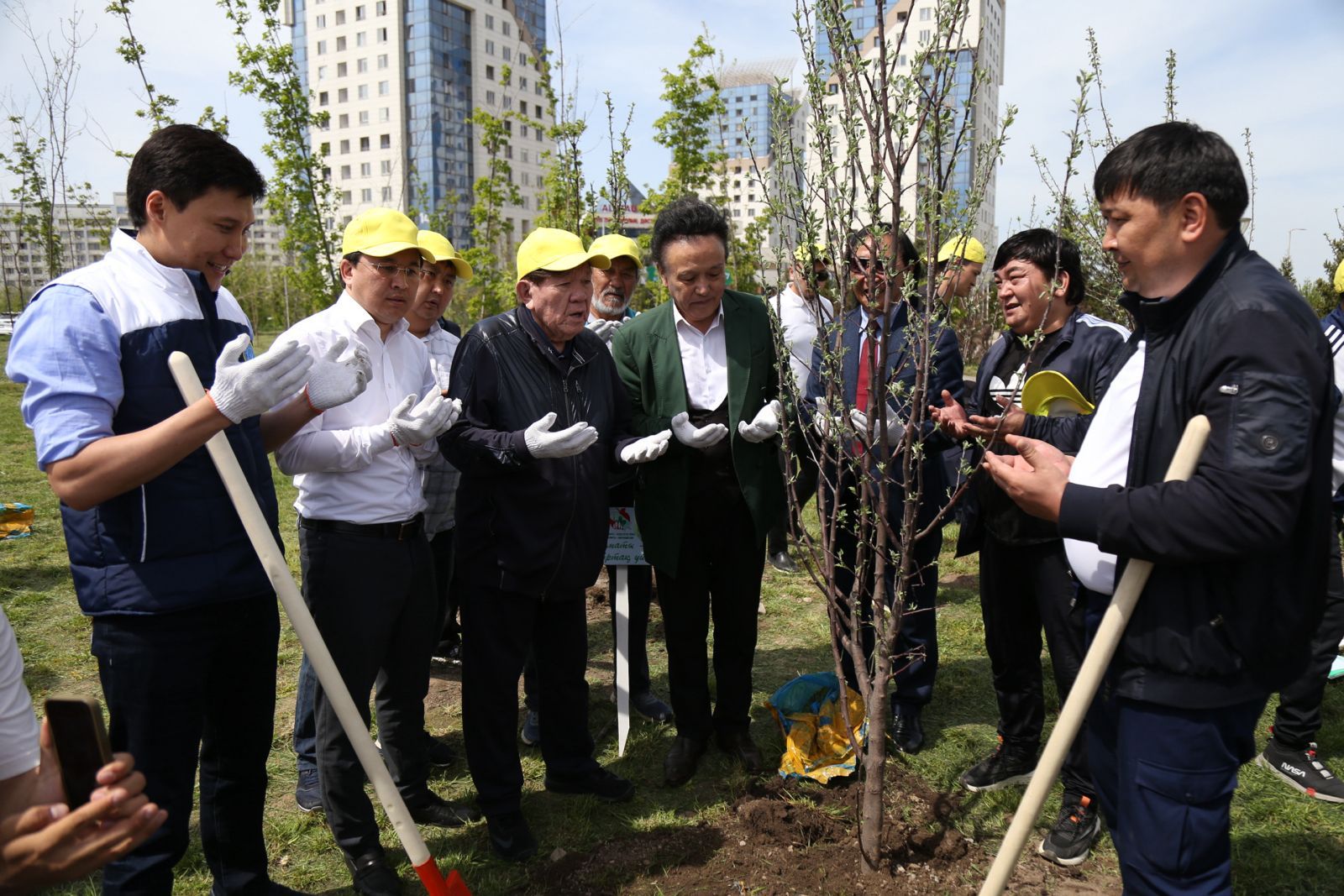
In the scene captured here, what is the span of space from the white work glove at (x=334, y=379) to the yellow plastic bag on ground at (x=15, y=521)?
6645 mm

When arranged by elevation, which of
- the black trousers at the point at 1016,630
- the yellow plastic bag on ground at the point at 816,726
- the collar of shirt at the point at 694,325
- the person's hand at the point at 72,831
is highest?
the collar of shirt at the point at 694,325

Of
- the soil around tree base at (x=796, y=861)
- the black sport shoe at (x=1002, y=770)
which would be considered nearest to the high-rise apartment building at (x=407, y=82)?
the black sport shoe at (x=1002, y=770)

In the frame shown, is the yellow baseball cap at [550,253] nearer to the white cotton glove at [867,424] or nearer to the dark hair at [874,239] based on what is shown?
the dark hair at [874,239]

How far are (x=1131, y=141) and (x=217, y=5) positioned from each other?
30.0 ft

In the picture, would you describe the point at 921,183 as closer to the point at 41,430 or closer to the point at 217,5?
the point at 41,430

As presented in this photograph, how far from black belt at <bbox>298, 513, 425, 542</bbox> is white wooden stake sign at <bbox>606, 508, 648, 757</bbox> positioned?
116cm

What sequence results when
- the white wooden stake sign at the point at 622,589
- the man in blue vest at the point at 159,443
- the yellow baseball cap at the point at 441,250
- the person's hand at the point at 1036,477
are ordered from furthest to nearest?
1. the yellow baseball cap at the point at 441,250
2. the white wooden stake sign at the point at 622,589
3. the man in blue vest at the point at 159,443
4. the person's hand at the point at 1036,477

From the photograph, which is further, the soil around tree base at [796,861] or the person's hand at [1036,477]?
the soil around tree base at [796,861]

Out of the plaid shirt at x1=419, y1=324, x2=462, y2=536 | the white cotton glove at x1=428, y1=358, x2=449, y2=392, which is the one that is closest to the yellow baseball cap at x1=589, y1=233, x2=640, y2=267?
the white cotton glove at x1=428, y1=358, x2=449, y2=392

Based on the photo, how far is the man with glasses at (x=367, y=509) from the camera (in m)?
2.76

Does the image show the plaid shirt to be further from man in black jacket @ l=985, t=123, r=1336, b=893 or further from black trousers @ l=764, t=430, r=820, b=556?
man in black jacket @ l=985, t=123, r=1336, b=893

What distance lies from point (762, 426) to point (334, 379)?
1550mm

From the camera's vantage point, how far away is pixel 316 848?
317cm

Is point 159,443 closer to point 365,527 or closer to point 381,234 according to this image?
point 365,527
